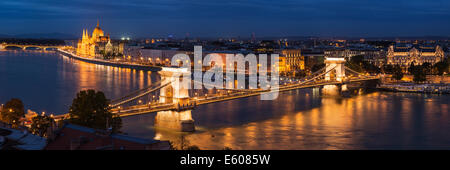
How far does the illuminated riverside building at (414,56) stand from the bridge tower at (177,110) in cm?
1876

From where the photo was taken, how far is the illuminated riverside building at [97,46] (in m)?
39.5

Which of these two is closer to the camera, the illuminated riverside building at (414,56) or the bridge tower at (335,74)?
the bridge tower at (335,74)

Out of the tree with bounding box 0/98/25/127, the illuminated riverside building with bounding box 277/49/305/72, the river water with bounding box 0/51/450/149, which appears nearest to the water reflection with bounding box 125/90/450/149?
the river water with bounding box 0/51/450/149

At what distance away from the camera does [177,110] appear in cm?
878

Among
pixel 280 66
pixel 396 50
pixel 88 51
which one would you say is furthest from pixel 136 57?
pixel 396 50

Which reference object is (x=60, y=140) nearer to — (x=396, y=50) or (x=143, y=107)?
(x=143, y=107)

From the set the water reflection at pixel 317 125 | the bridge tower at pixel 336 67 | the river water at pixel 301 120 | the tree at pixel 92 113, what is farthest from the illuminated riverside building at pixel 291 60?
the tree at pixel 92 113

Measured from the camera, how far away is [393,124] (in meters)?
9.79

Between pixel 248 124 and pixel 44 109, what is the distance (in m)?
4.12

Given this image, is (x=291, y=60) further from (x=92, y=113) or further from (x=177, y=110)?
(x=92, y=113)

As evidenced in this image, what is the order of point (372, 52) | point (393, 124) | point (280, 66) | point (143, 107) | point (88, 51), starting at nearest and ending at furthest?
point (143, 107) → point (393, 124) → point (280, 66) → point (372, 52) → point (88, 51)

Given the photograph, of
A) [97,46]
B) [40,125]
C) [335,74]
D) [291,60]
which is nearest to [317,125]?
[40,125]

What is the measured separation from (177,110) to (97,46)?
3409 cm

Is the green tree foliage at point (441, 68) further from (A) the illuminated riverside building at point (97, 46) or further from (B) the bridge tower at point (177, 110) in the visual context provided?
(A) the illuminated riverside building at point (97, 46)
